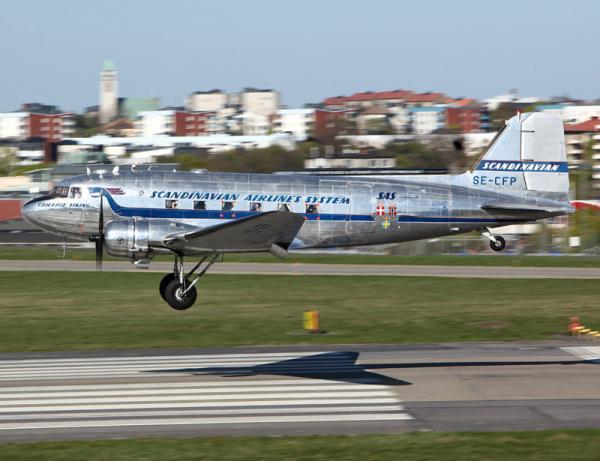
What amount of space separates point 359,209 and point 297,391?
6075 millimetres

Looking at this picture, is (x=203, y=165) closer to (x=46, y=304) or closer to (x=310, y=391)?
(x=46, y=304)

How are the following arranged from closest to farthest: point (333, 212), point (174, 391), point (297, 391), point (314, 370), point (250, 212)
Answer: point (297, 391)
point (174, 391)
point (250, 212)
point (333, 212)
point (314, 370)

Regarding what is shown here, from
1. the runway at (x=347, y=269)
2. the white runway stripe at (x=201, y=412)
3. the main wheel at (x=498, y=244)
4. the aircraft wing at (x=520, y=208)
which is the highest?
the aircraft wing at (x=520, y=208)

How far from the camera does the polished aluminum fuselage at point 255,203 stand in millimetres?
28688

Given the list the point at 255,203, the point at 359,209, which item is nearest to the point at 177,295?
the point at 255,203

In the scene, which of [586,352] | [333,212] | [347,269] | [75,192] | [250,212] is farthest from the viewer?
[347,269]

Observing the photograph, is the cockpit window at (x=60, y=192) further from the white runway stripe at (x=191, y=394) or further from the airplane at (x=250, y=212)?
the white runway stripe at (x=191, y=394)

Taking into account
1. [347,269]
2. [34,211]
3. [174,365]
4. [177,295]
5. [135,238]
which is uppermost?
[34,211]

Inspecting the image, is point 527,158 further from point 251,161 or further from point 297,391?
point 251,161

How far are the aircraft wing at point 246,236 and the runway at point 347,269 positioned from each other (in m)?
33.4

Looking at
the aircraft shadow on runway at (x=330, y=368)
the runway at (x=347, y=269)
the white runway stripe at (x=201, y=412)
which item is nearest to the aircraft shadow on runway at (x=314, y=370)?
the aircraft shadow on runway at (x=330, y=368)

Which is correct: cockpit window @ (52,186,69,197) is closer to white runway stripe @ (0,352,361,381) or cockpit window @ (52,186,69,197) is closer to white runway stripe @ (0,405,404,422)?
white runway stripe @ (0,352,361,381)

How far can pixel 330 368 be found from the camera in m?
32.2

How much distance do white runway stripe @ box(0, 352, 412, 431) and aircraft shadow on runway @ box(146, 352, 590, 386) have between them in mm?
35
